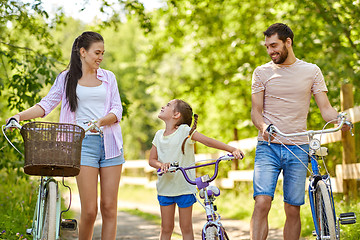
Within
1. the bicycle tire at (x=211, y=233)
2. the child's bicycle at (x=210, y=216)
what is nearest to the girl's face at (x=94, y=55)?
the child's bicycle at (x=210, y=216)

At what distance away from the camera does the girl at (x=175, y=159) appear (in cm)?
488

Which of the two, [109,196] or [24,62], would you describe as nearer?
[109,196]

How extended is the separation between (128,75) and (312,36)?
2864cm

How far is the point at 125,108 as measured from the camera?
824 cm

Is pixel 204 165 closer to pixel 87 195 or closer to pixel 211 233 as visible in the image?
pixel 211 233

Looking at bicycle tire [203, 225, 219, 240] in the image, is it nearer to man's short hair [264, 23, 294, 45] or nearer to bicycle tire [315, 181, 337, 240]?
bicycle tire [315, 181, 337, 240]

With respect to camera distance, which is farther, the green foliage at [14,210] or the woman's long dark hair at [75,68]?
the green foliage at [14,210]

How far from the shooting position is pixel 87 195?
4.71 metres

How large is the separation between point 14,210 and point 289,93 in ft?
13.7

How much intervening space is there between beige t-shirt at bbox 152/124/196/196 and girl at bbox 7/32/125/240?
1.29 feet

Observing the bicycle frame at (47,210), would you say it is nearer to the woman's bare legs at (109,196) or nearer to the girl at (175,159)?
the woman's bare legs at (109,196)

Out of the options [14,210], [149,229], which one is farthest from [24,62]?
[149,229]

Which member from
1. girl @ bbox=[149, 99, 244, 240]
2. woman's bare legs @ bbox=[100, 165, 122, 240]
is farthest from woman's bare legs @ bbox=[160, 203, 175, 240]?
woman's bare legs @ bbox=[100, 165, 122, 240]

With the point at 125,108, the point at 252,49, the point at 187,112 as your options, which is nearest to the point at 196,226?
the point at 125,108
